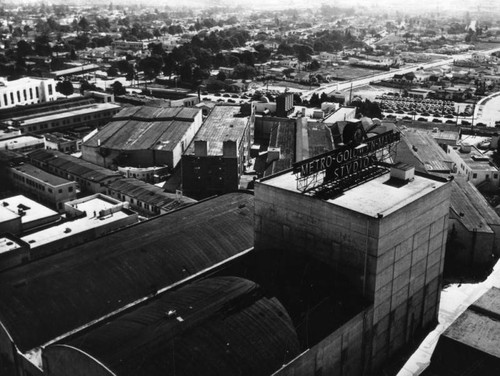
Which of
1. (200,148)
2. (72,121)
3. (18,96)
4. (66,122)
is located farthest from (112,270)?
(18,96)

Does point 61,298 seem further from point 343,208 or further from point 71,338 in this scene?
point 343,208

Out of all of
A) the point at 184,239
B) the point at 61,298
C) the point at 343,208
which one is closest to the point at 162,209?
the point at 184,239

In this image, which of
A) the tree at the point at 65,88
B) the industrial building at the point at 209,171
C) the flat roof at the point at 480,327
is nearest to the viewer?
the flat roof at the point at 480,327

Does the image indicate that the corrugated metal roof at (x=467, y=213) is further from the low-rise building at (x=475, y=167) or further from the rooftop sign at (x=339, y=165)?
the rooftop sign at (x=339, y=165)

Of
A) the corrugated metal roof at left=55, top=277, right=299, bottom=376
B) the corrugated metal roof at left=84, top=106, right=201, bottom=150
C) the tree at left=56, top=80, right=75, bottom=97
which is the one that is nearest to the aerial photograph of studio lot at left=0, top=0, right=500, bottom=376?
the corrugated metal roof at left=55, top=277, right=299, bottom=376

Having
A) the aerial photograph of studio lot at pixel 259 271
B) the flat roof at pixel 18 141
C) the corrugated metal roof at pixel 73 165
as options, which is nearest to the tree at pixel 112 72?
the flat roof at pixel 18 141

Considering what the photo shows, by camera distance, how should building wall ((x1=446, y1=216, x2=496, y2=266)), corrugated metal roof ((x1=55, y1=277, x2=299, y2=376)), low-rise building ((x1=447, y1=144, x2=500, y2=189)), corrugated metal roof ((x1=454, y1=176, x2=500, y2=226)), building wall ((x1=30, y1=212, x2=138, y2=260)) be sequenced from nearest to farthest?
corrugated metal roof ((x1=55, y1=277, x2=299, y2=376)) → building wall ((x1=30, y1=212, x2=138, y2=260)) → building wall ((x1=446, y1=216, x2=496, y2=266)) → corrugated metal roof ((x1=454, y1=176, x2=500, y2=226)) → low-rise building ((x1=447, y1=144, x2=500, y2=189))

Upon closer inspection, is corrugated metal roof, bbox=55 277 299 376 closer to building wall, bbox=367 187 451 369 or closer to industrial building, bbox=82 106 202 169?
building wall, bbox=367 187 451 369
